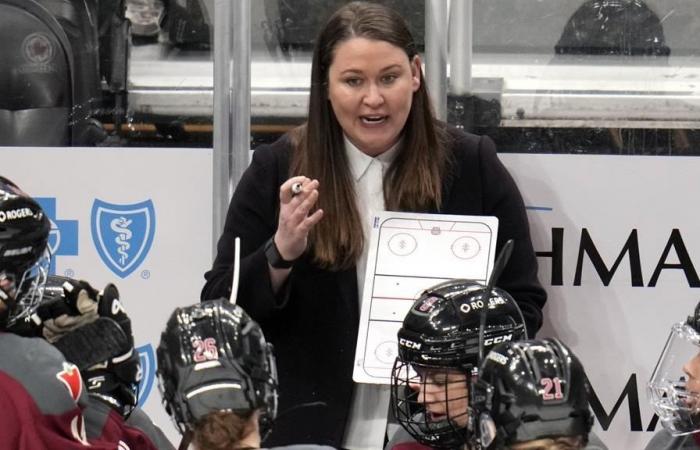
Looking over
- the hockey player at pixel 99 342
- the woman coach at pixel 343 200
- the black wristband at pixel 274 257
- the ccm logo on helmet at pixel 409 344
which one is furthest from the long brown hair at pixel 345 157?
the hockey player at pixel 99 342

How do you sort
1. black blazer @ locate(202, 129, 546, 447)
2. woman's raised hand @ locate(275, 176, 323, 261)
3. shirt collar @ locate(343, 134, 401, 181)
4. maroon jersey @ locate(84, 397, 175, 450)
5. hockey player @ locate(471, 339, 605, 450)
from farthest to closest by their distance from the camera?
shirt collar @ locate(343, 134, 401, 181), black blazer @ locate(202, 129, 546, 447), woman's raised hand @ locate(275, 176, 323, 261), maroon jersey @ locate(84, 397, 175, 450), hockey player @ locate(471, 339, 605, 450)

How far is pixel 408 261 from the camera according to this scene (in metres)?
3.32

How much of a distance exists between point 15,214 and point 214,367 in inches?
20.0

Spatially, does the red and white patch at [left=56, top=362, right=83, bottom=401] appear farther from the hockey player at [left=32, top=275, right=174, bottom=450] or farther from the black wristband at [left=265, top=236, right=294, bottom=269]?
the black wristband at [left=265, top=236, right=294, bottom=269]

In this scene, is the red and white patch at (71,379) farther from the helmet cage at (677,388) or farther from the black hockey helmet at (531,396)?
the helmet cage at (677,388)

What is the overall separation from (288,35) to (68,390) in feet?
5.68

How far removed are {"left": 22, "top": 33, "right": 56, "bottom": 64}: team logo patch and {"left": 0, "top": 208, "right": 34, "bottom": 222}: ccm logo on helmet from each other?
1.45 meters

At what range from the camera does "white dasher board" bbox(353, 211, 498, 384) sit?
3.24 metres

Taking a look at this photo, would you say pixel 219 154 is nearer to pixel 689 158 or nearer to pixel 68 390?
pixel 689 158

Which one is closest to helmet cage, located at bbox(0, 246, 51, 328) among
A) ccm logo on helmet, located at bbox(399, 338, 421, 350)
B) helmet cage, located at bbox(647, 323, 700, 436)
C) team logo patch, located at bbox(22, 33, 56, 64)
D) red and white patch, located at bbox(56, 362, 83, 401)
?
red and white patch, located at bbox(56, 362, 83, 401)

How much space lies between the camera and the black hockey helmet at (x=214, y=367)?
225 centimetres

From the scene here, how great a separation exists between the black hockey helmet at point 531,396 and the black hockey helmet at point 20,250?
83 centimetres

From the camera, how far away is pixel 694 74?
3.79 meters

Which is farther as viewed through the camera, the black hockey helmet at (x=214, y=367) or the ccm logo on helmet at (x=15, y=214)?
the ccm logo on helmet at (x=15, y=214)
